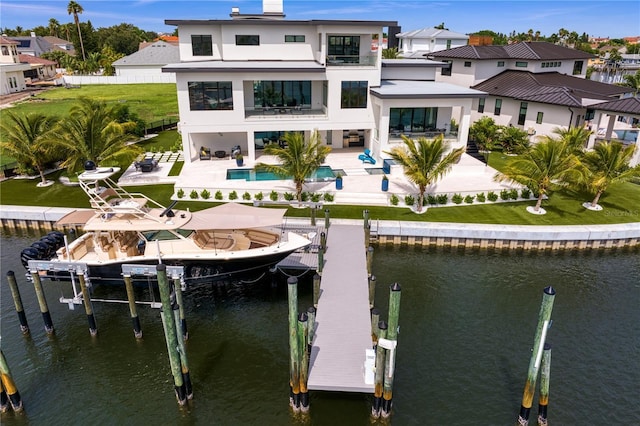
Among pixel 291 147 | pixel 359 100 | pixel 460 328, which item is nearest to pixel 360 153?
pixel 359 100

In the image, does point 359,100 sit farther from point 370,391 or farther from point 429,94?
point 370,391

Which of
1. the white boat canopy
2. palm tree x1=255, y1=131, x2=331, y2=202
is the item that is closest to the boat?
the white boat canopy

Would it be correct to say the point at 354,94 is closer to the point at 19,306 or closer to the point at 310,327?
the point at 310,327

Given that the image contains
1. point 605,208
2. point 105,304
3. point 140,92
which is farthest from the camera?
point 140,92

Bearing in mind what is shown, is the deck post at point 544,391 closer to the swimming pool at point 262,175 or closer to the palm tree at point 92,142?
the swimming pool at point 262,175

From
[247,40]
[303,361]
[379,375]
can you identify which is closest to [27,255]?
[303,361]

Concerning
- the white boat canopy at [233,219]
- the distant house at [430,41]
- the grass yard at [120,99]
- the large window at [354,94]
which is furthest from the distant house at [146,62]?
the white boat canopy at [233,219]
